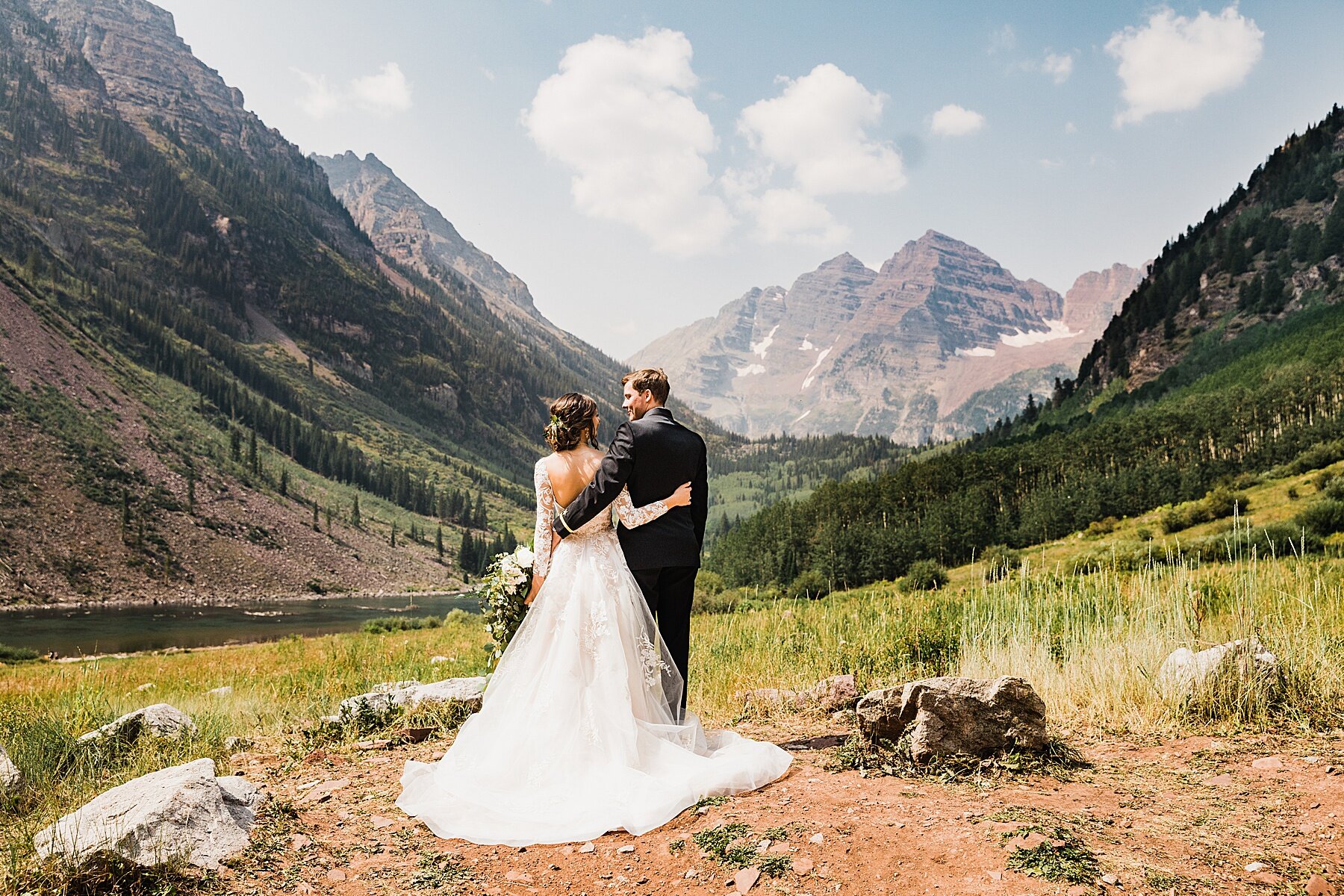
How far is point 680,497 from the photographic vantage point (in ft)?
22.7

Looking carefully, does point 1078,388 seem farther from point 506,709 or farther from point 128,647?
point 506,709

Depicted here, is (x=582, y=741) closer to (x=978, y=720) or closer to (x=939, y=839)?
(x=939, y=839)

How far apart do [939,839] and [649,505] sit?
3.48 m

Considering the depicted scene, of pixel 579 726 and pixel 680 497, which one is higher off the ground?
pixel 680 497

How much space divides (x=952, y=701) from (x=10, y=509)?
126691 millimetres

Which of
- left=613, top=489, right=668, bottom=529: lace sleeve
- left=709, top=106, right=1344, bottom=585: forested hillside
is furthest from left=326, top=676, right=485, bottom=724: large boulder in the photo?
left=709, top=106, right=1344, bottom=585: forested hillside

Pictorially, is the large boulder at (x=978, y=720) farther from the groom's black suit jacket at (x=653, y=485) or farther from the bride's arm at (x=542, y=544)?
the bride's arm at (x=542, y=544)

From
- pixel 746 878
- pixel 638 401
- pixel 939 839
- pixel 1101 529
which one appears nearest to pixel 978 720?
pixel 939 839

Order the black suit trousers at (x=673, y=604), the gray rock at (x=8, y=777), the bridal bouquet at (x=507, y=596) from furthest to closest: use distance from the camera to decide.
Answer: the bridal bouquet at (x=507, y=596) < the black suit trousers at (x=673, y=604) < the gray rock at (x=8, y=777)

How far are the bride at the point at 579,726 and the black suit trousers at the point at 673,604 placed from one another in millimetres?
118

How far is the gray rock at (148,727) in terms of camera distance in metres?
8.27

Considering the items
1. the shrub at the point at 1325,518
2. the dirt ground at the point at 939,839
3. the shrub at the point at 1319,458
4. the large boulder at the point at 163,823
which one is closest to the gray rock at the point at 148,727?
the dirt ground at the point at 939,839

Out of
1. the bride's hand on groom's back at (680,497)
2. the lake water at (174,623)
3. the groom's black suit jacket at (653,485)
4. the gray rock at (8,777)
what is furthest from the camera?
the lake water at (174,623)

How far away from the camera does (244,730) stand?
33.1 feet
